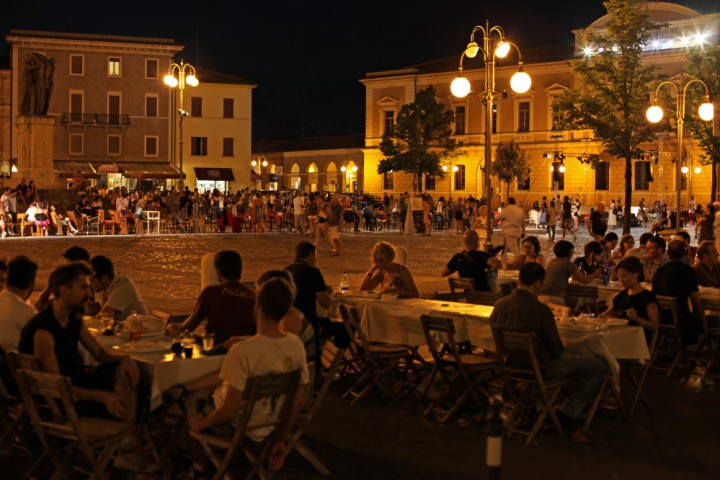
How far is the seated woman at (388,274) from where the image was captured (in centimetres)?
987

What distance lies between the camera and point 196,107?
69.5 metres

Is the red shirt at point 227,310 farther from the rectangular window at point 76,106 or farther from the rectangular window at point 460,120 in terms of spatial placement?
the rectangular window at point 460,120

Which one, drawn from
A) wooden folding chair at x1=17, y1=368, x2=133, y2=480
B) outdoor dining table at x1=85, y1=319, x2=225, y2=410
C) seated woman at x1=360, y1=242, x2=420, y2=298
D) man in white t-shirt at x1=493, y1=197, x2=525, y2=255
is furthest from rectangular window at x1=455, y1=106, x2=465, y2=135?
wooden folding chair at x1=17, y1=368, x2=133, y2=480

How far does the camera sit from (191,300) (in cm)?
1480

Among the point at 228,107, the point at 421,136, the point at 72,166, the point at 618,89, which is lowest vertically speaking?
the point at 72,166

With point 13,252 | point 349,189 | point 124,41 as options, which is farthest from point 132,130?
point 13,252

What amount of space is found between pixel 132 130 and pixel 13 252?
4195 cm

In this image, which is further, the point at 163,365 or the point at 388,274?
the point at 388,274

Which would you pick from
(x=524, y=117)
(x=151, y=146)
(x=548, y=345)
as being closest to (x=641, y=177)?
(x=524, y=117)

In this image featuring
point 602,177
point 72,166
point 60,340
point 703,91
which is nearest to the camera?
point 60,340

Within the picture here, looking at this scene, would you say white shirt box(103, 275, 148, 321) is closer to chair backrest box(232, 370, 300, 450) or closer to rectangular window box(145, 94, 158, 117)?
chair backrest box(232, 370, 300, 450)

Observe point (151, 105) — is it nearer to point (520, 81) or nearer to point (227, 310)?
point (520, 81)

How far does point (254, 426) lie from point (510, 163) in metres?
57.1

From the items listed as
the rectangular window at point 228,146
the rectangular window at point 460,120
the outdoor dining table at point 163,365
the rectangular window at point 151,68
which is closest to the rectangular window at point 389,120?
the rectangular window at point 460,120
